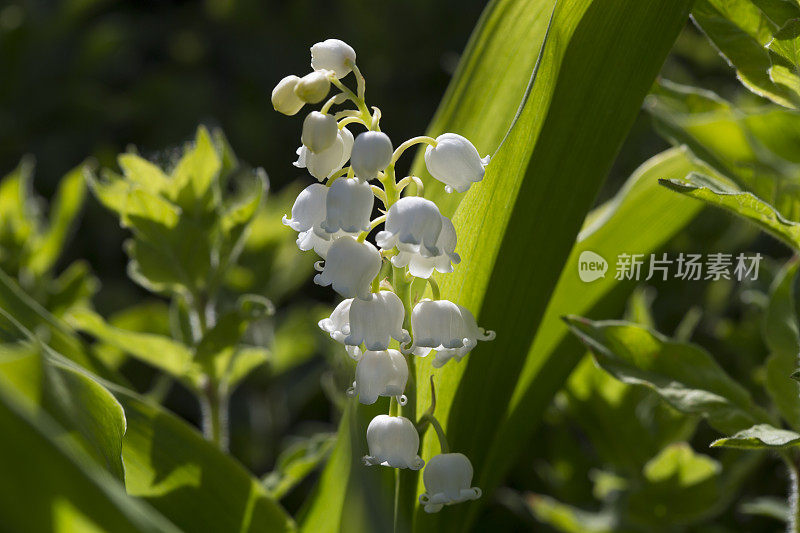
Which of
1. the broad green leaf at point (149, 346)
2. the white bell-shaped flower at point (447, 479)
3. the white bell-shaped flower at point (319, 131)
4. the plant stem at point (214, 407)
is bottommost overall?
the plant stem at point (214, 407)

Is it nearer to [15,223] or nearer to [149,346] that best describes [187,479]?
[149,346]

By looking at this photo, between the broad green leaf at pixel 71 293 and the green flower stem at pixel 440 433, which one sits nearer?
the green flower stem at pixel 440 433

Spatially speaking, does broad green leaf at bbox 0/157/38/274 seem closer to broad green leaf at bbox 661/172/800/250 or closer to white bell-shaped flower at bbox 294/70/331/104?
white bell-shaped flower at bbox 294/70/331/104

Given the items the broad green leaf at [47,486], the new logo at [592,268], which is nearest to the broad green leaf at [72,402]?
the broad green leaf at [47,486]

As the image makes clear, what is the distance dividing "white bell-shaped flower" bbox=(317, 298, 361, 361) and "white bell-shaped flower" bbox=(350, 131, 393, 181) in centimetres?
13

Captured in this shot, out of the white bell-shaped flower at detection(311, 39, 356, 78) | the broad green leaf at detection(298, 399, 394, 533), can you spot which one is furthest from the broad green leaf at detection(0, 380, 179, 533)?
the white bell-shaped flower at detection(311, 39, 356, 78)

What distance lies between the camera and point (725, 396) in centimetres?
83

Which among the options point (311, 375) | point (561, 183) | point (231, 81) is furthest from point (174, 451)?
point (231, 81)

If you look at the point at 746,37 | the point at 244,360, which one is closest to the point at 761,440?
the point at 746,37

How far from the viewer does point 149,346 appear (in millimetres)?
1000

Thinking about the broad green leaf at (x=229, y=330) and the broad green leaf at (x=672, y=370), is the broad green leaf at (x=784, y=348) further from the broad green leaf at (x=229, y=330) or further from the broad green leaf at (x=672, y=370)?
the broad green leaf at (x=229, y=330)

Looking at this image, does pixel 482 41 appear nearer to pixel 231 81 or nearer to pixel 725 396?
pixel 725 396

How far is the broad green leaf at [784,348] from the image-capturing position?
2.71 feet

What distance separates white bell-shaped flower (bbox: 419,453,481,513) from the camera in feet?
2.12
